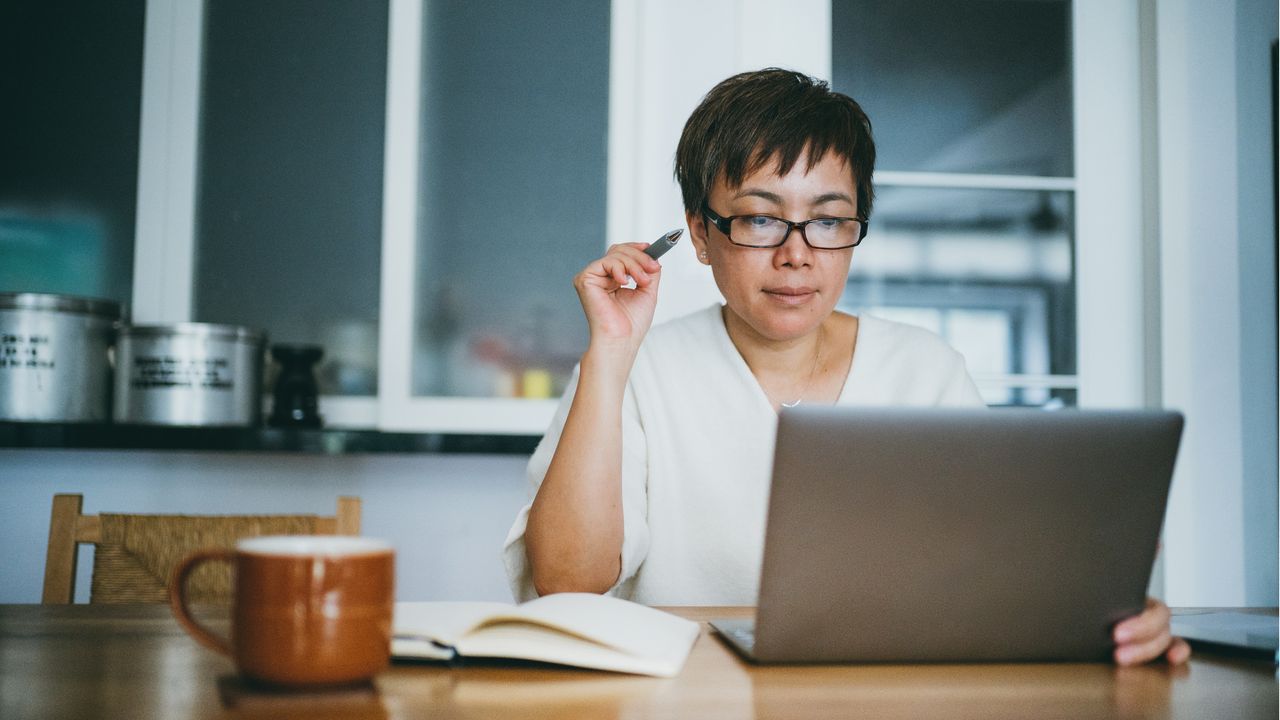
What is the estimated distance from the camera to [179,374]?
1.97m

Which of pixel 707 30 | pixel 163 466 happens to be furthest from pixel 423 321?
pixel 707 30

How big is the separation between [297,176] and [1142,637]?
2206 millimetres

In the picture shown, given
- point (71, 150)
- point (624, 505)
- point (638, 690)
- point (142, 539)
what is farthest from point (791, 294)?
point (71, 150)

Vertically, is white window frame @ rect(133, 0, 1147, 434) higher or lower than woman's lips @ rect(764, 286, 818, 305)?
higher

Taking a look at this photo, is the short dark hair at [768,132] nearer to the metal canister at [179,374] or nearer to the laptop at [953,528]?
the laptop at [953,528]

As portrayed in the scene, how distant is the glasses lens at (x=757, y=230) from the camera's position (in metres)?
1.27

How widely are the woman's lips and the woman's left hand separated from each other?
0.66 m

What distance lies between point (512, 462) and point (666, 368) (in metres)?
1.00

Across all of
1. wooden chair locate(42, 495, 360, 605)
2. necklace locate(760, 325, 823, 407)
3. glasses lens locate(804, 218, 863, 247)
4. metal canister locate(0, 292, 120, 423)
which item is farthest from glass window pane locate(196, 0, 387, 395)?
glasses lens locate(804, 218, 863, 247)

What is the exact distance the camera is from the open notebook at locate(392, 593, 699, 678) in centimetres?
65

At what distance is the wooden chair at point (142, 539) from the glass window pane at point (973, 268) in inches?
58.5

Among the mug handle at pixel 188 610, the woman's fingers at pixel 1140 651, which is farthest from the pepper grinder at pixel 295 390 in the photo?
the woman's fingers at pixel 1140 651

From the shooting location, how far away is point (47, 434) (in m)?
1.97

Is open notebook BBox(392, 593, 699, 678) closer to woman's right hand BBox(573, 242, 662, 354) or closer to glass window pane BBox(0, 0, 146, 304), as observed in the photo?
woman's right hand BBox(573, 242, 662, 354)
